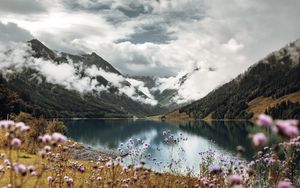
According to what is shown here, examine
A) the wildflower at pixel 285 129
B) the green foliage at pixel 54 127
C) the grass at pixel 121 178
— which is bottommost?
the grass at pixel 121 178

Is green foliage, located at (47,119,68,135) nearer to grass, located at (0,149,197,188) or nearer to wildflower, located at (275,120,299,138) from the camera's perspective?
grass, located at (0,149,197,188)

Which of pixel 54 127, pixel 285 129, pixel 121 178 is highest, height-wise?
pixel 54 127

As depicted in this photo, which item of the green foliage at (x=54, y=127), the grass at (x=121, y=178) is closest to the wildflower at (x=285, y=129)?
the grass at (x=121, y=178)

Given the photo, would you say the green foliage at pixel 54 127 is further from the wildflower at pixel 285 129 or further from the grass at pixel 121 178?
the wildflower at pixel 285 129

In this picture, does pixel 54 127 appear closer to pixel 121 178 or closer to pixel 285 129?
pixel 121 178

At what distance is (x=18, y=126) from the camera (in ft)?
19.1

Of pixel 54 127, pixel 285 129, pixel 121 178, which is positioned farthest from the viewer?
pixel 54 127

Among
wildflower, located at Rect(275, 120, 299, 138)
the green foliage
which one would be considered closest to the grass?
wildflower, located at Rect(275, 120, 299, 138)

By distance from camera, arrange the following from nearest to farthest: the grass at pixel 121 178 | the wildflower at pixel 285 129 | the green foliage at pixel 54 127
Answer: the wildflower at pixel 285 129, the grass at pixel 121 178, the green foliage at pixel 54 127

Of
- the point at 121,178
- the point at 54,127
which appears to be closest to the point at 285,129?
the point at 121,178

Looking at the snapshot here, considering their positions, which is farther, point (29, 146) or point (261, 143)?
point (29, 146)

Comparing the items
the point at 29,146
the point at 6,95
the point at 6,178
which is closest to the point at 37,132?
the point at 29,146

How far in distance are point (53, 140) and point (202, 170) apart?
1671 cm

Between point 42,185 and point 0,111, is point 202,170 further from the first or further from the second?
point 0,111
